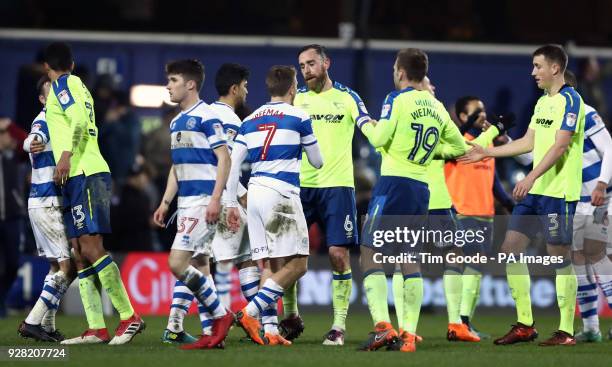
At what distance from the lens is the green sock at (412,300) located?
405 inches

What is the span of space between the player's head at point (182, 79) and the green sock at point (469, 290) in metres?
3.44

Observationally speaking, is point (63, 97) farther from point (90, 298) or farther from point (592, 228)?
point (592, 228)

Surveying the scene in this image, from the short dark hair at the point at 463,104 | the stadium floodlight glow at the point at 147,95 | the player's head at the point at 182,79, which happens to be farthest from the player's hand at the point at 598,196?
the stadium floodlight glow at the point at 147,95

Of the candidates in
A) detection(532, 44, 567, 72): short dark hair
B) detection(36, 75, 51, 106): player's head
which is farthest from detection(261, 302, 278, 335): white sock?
→ detection(532, 44, 567, 72): short dark hair

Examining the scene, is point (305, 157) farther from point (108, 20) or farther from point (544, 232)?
point (108, 20)

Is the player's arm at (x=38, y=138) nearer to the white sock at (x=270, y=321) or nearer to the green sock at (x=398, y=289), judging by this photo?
the white sock at (x=270, y=321)

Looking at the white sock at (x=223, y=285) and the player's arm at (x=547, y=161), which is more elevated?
the player's arm at (x=547, y=161)

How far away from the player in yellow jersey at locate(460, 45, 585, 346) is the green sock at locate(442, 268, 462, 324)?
0.85 m

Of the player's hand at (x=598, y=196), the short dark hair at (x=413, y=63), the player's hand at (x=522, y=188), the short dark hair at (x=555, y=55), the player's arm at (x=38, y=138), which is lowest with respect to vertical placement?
the player's hand at (x=598, y=196)

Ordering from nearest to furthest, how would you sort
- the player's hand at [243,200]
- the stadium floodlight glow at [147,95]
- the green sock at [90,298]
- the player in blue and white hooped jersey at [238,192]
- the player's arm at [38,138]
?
the green sock at [90,298], the player's arm at [38,138], the player in blue and white hooped jersey at [238,192], the player's hand at [243,200], the stadium floodlight glow at [147,95]

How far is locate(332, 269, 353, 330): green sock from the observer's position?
11195mm

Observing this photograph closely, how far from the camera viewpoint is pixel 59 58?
11.1m

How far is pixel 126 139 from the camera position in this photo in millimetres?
18438

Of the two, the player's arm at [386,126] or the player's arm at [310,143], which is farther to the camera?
the player's arm at [310,143]
